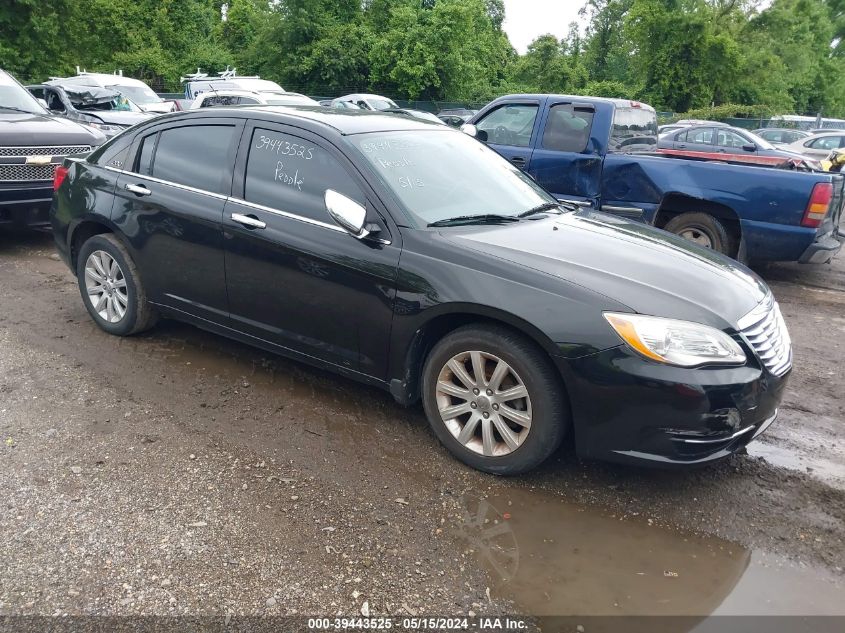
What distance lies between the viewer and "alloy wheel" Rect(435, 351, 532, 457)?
11.3 feet

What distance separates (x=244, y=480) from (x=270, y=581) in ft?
2.56

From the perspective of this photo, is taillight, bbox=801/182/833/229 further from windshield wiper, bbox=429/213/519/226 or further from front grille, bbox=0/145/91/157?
front grille, bbox=0/145/91/157

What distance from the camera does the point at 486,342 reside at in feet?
11.3

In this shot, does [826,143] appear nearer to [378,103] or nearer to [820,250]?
[378,103]

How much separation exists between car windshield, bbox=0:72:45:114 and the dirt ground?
5077 millimetres

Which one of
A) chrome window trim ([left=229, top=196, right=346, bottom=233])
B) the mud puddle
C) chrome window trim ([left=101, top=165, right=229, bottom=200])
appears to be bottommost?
the mud puddle

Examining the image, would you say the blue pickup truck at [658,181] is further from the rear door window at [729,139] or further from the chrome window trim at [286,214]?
the rear door window at [729,139]

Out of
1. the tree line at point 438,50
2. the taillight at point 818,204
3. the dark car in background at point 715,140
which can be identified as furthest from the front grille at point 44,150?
the tree line at point 438,50

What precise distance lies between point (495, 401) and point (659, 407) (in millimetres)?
776

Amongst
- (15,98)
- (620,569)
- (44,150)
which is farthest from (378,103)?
(620,569)

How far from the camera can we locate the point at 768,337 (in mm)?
3510

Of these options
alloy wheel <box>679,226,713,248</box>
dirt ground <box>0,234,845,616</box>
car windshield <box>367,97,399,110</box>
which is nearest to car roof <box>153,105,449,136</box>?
dirt ground <box>0,234,845,616</box>

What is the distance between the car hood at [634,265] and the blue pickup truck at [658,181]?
7.62 feet

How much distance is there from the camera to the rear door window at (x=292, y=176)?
400 centimetres
